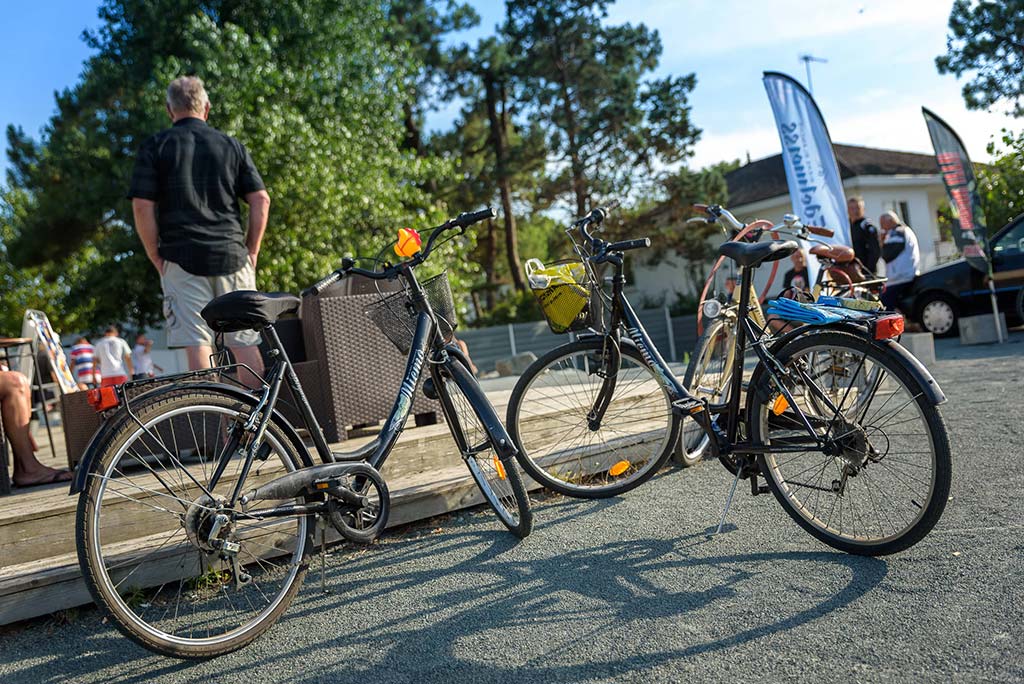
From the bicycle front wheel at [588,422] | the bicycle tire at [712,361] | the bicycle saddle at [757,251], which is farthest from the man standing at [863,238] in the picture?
the bicycle saddle at [757,251]

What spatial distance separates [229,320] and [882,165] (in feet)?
103

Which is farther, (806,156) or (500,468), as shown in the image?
(806,156)

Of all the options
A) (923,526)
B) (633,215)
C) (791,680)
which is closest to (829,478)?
(923,526)

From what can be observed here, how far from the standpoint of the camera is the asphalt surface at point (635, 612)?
6.88 ft

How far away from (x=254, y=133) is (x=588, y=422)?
1401cm

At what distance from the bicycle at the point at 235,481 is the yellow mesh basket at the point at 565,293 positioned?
56cm

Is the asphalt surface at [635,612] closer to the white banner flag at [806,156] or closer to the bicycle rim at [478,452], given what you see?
the bicycle rim at [478,452]

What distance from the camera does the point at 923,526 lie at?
2.61 metres

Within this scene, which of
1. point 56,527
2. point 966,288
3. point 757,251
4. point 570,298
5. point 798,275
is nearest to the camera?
point 56,527

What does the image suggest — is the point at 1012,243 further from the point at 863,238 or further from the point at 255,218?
the point at 255,218

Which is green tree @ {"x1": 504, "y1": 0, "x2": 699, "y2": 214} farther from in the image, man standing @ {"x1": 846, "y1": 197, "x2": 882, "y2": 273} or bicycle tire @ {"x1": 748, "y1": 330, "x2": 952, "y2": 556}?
bicycle tire @ {"x1": 748, "y1": 330, "x2": 952, "y2": 556}

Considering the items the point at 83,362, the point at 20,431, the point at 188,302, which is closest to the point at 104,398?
the point at 20,431

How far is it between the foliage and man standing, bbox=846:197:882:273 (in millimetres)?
7854

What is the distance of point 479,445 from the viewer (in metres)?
3.17
